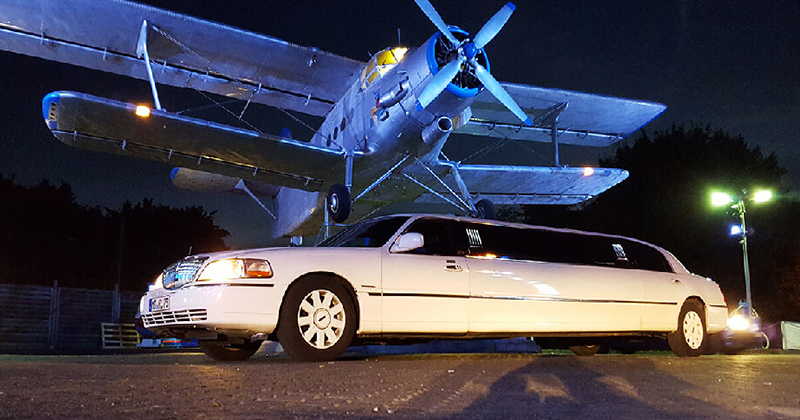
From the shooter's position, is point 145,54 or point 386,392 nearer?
point 386,392

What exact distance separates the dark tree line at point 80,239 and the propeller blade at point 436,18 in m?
30.9

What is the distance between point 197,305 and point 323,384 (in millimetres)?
2124

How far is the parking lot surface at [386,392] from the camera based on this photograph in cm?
346

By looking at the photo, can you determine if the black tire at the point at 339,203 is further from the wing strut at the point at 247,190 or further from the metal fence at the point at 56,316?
the metal fence at the point at 56,316

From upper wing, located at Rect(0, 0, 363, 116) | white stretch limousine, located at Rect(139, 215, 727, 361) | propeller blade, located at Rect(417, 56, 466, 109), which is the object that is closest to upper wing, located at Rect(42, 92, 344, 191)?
upper wing, located at Rect(0, 0, 363, 116)

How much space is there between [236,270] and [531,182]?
14.3 meters

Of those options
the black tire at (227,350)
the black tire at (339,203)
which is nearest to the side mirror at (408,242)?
the black tire at (227,350)

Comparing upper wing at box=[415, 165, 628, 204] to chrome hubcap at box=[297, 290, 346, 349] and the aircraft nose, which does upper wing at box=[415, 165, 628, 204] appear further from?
chrome hubcap at box=[297, 290, 346, 349]

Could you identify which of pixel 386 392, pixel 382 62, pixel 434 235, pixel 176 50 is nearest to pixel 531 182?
pixel 382 62

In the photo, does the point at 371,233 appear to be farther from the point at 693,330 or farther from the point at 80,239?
the point at 80,239

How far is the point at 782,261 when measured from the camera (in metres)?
33.4

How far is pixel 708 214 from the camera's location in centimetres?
3491

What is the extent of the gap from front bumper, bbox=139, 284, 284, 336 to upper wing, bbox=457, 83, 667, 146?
12.0 meters

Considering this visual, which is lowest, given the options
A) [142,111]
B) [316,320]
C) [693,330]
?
[693,330]
